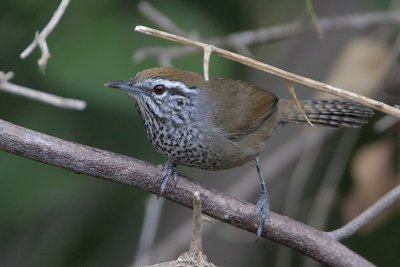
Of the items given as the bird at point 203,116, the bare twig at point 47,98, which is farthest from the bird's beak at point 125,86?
the bare twig at point 47,98

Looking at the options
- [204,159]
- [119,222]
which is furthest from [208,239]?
[204,159]

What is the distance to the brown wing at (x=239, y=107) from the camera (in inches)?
148

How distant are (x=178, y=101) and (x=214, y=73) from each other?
536mm

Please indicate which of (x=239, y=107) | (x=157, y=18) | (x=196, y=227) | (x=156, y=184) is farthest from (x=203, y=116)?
(x=196, y=227)

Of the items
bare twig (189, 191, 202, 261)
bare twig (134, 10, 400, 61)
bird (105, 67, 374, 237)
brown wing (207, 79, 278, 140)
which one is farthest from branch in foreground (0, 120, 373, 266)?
bare twig (134, 10, 400, 61)

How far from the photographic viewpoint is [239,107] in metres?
3.93

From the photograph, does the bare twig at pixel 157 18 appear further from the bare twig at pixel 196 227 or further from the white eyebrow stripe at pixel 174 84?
the bare twig at pixel 196 227

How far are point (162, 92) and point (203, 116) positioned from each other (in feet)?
0.79

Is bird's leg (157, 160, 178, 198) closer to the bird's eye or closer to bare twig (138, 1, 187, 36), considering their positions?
the bird's eye

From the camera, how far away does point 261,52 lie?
220 inches

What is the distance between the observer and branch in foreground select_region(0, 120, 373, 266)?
2600 mm

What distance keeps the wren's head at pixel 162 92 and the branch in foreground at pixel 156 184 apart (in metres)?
0.65

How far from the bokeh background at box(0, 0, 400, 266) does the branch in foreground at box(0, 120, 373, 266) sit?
4.12ft

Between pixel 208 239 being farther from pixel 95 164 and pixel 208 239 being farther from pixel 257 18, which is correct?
pixel 95 164
